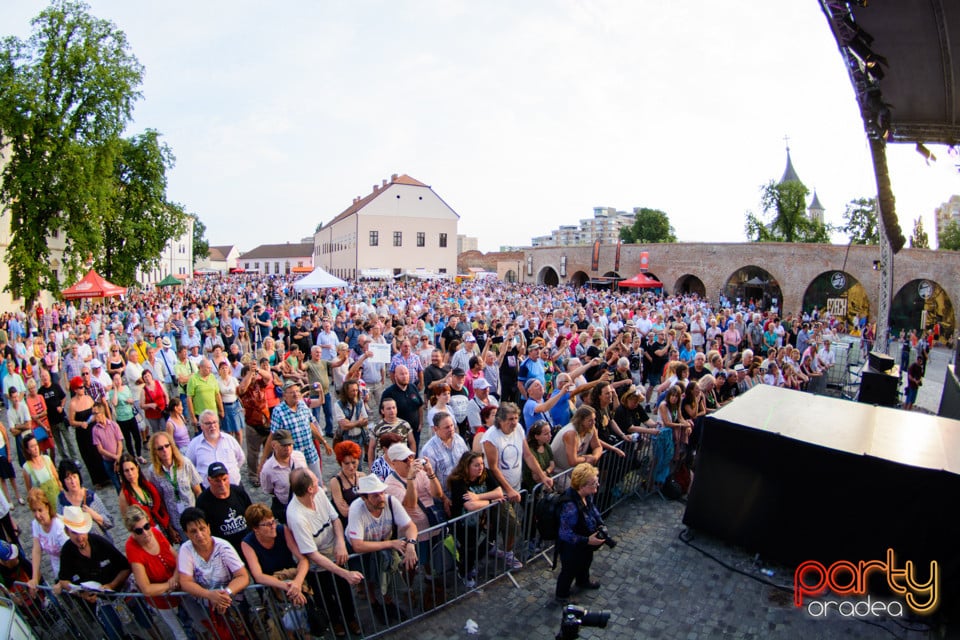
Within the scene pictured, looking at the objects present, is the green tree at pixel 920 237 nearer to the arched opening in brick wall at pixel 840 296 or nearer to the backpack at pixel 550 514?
the arched opening in brick wall at pixel 840 296

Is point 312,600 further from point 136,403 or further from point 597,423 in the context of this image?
point 136,403

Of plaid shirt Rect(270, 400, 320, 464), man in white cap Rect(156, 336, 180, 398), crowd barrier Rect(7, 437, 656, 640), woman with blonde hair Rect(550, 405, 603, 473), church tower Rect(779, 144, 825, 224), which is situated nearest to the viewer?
crowd barrier Rect(7, 437, 656, 640)

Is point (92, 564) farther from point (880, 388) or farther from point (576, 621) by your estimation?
point (880, 388)

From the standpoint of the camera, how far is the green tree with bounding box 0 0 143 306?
18.4 meters

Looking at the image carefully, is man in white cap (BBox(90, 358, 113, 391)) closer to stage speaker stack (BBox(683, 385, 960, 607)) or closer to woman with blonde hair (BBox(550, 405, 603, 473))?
woman with blonde hair (BBox(550, 405, 603, 473))

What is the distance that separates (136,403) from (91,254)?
18137 mm

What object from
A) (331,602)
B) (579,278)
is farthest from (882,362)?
Result: (579,278)

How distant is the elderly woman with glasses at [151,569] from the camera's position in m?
3.40

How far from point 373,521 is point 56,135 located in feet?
75.8

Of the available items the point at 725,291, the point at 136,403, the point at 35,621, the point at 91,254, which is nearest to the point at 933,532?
the point at 35,621

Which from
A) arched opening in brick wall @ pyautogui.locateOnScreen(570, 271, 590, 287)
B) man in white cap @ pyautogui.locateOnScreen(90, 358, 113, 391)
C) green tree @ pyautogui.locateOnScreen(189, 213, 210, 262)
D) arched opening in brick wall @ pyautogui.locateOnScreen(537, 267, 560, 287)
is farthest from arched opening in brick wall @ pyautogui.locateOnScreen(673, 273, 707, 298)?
green tree @ pyautogui.locateOnScreen(189, 213, 210, 262)

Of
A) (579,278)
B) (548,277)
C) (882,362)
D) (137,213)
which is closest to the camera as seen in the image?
(882,362)

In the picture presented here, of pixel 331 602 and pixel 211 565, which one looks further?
pixel 331 602

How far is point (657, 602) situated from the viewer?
4375 millimetres
